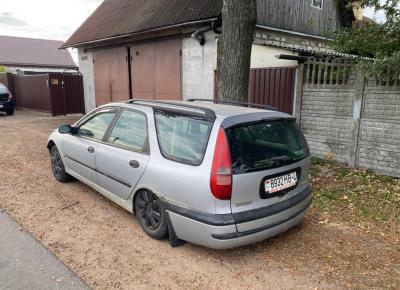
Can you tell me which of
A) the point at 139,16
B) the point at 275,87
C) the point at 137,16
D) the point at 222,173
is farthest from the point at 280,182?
the point at 137,16

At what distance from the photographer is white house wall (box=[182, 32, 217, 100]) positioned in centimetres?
945

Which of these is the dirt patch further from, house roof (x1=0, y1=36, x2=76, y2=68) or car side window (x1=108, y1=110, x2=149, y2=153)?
house roof (x1=0, y1=36, x2=76, y2=68)

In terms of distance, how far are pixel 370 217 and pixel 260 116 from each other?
86.4 inches

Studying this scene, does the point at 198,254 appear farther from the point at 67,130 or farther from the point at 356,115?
the point at 356,115

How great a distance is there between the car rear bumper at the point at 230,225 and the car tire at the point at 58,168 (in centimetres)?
280

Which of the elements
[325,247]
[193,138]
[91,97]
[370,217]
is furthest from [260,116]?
[91,97]

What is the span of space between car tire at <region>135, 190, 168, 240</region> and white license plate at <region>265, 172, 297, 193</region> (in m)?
1.06

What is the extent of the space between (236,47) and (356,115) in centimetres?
251

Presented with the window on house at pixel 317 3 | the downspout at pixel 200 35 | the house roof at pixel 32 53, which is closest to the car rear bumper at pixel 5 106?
the downspout at pixel 200 35

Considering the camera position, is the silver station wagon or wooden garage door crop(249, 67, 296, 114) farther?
wooden garage door crop(249, 67, 296, 114)

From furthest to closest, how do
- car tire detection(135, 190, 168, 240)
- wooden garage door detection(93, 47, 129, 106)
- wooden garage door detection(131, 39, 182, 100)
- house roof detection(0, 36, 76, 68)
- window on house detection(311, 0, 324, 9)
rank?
house roof detection(0, 36, 76, 68) → wooden garage door detection(93, 47, 129, 106) → window on house detection(311, 0, 324, 9) → wooden garage door detection(131, 39, 182, 100) → car tire detection(135, 190, 168, 240)

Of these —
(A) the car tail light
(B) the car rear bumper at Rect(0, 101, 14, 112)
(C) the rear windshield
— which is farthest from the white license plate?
(B) the car rear bumper at Rect(0, 101, 14, 112)

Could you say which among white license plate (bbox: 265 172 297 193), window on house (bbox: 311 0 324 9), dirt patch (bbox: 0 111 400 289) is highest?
window on house (bbox: 311 0 324 9)

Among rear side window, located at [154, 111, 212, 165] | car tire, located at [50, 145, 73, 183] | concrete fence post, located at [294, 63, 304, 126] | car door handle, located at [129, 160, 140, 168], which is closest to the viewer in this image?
rear side window, located at [154, 111, 212, 165]
